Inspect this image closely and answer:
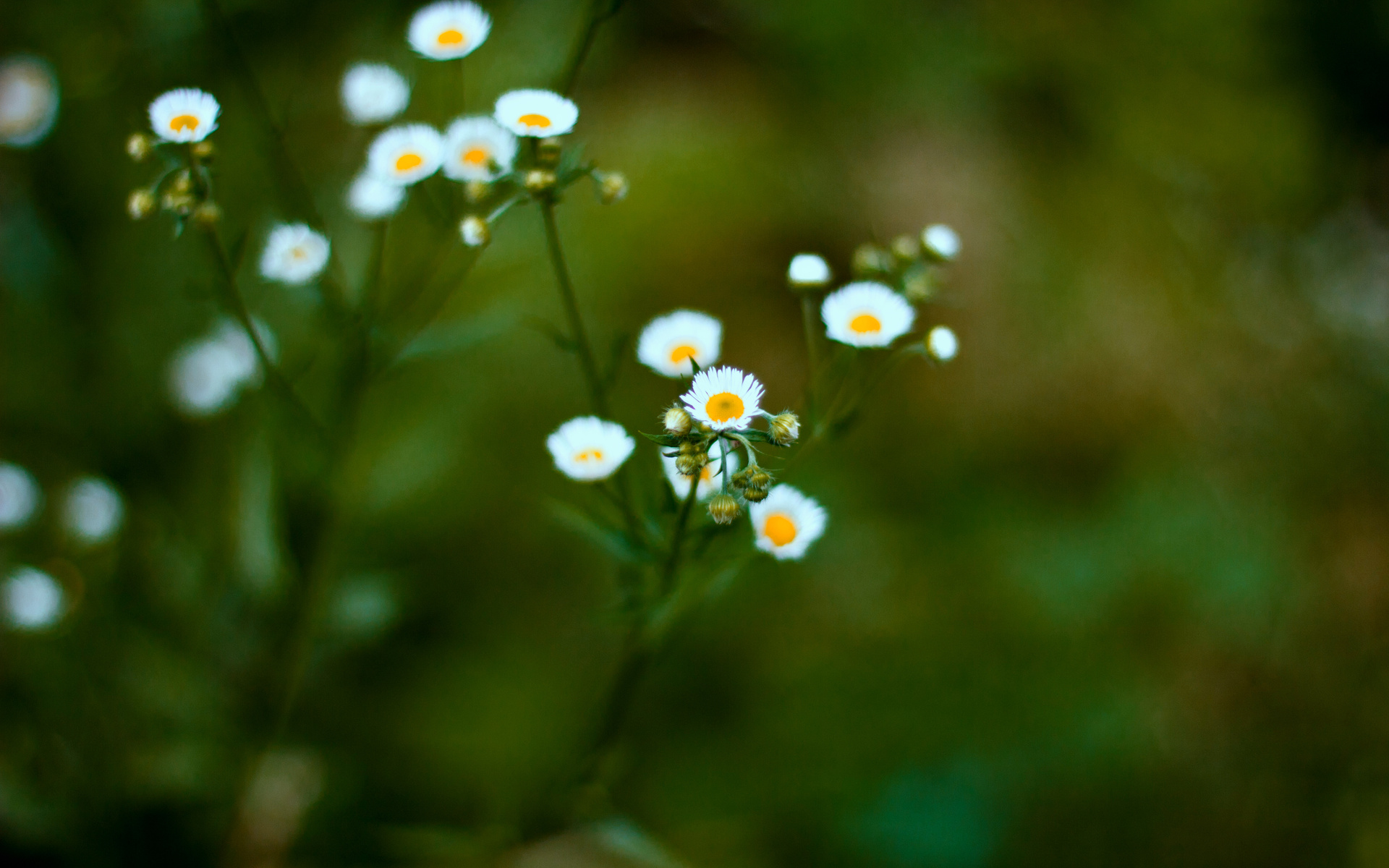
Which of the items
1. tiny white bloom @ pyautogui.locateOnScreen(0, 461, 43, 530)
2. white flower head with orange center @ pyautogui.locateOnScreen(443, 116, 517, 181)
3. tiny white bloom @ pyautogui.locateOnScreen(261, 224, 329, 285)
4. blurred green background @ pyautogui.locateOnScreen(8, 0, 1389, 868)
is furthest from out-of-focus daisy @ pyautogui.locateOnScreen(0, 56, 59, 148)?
white flower head with orange center @ pyautogui.locateOnScreen(443, 116, 517, 181)

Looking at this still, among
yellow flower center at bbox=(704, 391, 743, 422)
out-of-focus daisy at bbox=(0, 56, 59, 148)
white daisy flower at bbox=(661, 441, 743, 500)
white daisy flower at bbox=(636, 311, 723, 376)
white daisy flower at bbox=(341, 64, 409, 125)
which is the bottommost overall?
yellow flower center at bbox=(704, 391, 743, 422)

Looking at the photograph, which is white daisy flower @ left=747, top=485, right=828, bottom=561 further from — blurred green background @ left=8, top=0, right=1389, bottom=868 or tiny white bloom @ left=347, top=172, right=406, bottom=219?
tiny white bloom @ left=347, top=172, right=406, bottom=219

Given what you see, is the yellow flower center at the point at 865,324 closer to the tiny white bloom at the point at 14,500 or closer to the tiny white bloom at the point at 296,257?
the tiny white bloom at the point at 296,257

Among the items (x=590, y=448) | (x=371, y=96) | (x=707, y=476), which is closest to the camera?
(x=590, y=448)

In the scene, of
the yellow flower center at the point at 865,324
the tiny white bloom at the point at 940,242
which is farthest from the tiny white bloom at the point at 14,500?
the tiny white bloom at the point at 940,242

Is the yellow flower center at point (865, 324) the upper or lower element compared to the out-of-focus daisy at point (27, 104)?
lower

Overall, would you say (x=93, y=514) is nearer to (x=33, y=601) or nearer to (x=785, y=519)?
(x=33, y=601)

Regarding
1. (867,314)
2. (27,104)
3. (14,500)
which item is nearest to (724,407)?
(867,314)
